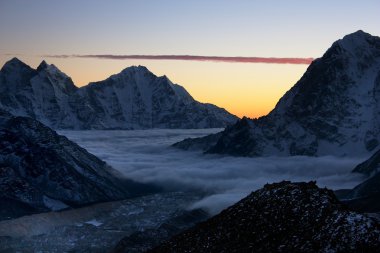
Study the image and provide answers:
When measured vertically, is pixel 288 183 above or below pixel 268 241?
above

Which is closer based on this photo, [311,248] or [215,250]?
[311,248]

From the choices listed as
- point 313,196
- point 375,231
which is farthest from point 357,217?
point 313,196

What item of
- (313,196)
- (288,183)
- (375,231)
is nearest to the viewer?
(375,231)

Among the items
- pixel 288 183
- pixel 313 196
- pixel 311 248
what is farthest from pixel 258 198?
pixel 311 248

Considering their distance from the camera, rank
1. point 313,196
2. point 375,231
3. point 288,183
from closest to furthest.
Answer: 1. point 375,231
2. point 313,196
3. point 288,183

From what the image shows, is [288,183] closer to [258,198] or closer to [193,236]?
[258,198]

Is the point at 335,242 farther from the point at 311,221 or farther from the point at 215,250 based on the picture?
the point at 215,250
